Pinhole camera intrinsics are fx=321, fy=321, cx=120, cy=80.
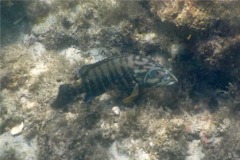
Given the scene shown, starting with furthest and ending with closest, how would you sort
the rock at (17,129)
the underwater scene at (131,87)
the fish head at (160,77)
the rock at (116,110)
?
the rock at (17,129) < the rock at (116,110) < the underwater scene at (131,87) < the fish head at (160,77)

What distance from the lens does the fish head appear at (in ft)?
19.1

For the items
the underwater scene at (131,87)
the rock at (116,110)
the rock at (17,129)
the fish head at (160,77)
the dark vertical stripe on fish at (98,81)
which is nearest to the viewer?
the fish head at (160,77)

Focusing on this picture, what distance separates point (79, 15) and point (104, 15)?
0.73 m

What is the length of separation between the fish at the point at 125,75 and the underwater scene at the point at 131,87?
0.02m

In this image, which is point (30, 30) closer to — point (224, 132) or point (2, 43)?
point (2, 43)

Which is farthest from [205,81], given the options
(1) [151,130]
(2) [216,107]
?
(1) [151,130]

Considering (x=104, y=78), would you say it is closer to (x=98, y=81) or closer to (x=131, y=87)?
(x=98, y=81)

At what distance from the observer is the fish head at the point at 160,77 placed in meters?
5.84

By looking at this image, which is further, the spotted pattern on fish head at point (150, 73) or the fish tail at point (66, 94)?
the fish tail at point (66, 94)

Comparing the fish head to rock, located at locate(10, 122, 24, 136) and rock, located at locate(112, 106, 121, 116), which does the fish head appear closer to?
rock, located at locate(112, 106, 121, 116)

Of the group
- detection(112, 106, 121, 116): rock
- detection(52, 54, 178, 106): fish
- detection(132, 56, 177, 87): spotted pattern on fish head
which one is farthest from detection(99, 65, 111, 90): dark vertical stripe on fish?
detection(112, 106, 121, 116): rock

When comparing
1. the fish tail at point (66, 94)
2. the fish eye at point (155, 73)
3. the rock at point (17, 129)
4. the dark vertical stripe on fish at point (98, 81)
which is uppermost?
the fish eye at point (155, 73)

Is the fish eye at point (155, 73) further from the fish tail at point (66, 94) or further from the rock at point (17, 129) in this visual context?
the rock at point (17, 129)

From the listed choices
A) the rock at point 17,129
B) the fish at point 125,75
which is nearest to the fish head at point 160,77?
the fish at point 125,75
